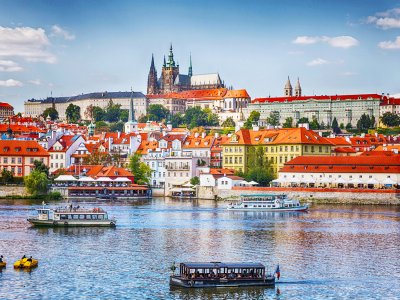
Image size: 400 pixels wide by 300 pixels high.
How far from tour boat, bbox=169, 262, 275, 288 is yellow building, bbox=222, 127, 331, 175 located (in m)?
65.9

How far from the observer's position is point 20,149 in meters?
104

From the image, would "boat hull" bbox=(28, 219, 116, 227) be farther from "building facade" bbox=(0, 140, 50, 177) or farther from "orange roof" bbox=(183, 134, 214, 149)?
"orange roof" bbox=(183, 134, 214, 149)

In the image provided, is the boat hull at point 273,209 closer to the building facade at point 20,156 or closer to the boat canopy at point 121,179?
the boat canopy at point 121,179

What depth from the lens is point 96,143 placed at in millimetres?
129750

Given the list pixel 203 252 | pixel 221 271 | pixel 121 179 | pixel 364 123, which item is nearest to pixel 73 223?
pixel 203 252

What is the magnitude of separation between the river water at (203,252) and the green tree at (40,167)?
25.5m

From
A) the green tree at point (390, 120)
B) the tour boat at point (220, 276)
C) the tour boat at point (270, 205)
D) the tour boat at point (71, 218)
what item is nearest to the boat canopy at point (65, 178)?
the tour boat at point (270, 205)

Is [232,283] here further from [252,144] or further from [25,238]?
[252,144]

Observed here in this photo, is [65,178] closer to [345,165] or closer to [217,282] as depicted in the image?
[345,165]

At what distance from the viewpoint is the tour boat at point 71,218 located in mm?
61156

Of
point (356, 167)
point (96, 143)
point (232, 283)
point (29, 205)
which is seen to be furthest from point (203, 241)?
point (96, 143)

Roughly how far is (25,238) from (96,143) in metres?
76.7

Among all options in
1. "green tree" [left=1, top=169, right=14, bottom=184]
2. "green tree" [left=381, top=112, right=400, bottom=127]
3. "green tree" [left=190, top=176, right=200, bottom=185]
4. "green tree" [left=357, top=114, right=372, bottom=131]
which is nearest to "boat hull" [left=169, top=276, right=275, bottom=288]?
"green tree" [left=1, top=169, right=14, bottom=184]

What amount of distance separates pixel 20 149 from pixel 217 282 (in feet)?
227
